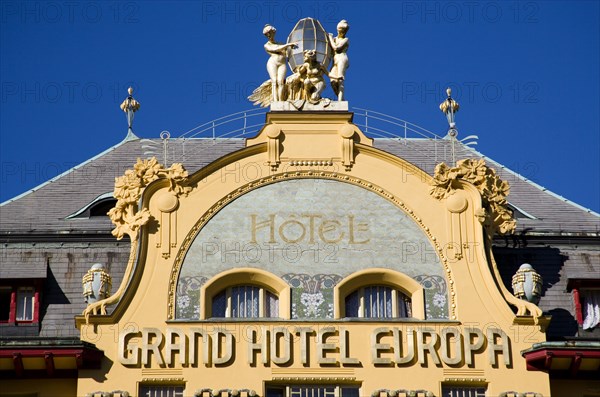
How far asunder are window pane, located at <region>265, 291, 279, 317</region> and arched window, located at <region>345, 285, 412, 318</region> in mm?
1669

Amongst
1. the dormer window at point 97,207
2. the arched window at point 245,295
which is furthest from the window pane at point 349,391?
the dormer window at point 97,207

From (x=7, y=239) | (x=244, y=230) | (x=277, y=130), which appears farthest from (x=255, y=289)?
(x=7, y=239)

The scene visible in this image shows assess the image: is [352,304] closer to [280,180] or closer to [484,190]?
[280,180]

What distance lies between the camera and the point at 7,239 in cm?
4300

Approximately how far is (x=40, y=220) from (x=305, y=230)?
7805 mm

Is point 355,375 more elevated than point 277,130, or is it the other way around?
point 277,130

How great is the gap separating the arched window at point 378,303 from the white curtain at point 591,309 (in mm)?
4628

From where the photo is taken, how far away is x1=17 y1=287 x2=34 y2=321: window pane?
41156 millimetres

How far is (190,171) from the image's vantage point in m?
46.5

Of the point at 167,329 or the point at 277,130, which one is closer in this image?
the point at 167,329

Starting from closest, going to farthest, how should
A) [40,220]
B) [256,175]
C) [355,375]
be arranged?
[355,375]
[256,175]
[40,220]

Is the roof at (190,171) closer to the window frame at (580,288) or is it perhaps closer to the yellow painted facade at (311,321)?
the window frame at (580,288)

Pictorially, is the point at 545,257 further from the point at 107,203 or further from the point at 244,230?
the point at 107,203

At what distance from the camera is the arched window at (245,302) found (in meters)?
39.9
